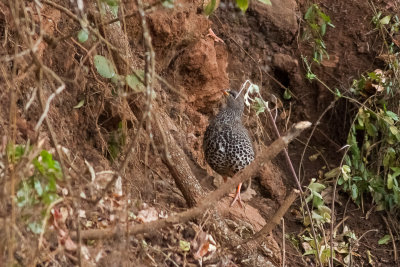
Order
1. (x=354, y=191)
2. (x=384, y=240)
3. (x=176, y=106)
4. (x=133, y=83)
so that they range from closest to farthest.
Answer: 1. (x=133, y=83)
2. (x=176, y=106)
3. (x=384, y=240)
4. (x=354, y=191)

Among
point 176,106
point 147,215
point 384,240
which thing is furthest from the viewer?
point 384,240

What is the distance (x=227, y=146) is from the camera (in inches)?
229

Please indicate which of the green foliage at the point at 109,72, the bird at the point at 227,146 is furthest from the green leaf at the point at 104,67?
the bird at the point at 227,146

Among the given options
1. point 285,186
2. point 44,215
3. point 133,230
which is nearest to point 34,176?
point 44,215

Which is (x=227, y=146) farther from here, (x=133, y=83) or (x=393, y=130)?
(x=133, y=83)

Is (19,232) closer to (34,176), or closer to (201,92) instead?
(34,176)

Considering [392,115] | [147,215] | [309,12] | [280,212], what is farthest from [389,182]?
[147,215]

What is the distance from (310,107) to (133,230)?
13.2 feet

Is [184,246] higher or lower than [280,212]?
lower

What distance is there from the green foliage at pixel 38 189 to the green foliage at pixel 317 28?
442 cm

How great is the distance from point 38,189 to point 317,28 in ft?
15.3

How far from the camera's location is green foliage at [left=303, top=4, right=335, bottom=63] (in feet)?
23.1

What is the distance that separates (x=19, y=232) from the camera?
2.85 meters

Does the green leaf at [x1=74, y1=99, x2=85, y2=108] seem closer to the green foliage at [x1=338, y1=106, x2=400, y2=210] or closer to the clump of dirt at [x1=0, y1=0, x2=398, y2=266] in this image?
the clump of dirt at [x1=0, y1=0, x2=398, y2=266]
